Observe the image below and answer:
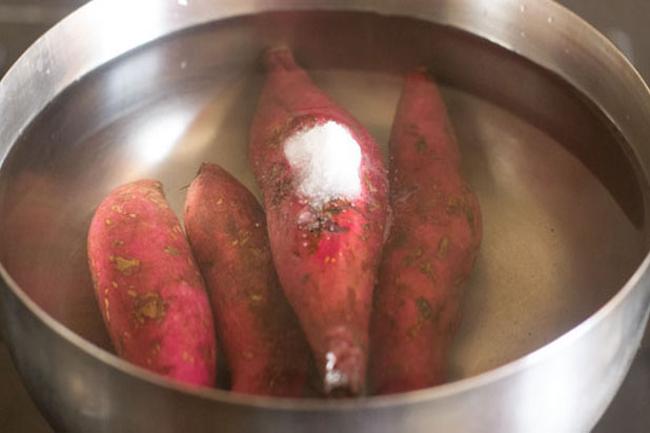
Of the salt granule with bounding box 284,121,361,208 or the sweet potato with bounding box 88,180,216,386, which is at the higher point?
the salt granule with bounding box 284,121,361,208

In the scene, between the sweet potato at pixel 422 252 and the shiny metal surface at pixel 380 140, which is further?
the sweet potato at pixel 422 252

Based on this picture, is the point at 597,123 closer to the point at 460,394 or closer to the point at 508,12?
the point at 508,12

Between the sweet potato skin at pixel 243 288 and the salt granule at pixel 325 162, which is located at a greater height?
the salt granule at pixel 325 162

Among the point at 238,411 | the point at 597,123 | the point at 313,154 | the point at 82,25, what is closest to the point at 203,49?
the point at 82,25

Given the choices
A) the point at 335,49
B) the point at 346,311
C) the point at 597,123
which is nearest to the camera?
the point at 346,311

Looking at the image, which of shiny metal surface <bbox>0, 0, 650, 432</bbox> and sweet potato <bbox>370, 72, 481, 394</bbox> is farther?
sweet potato <bbox>370, 72, 481, 394</bbox>
